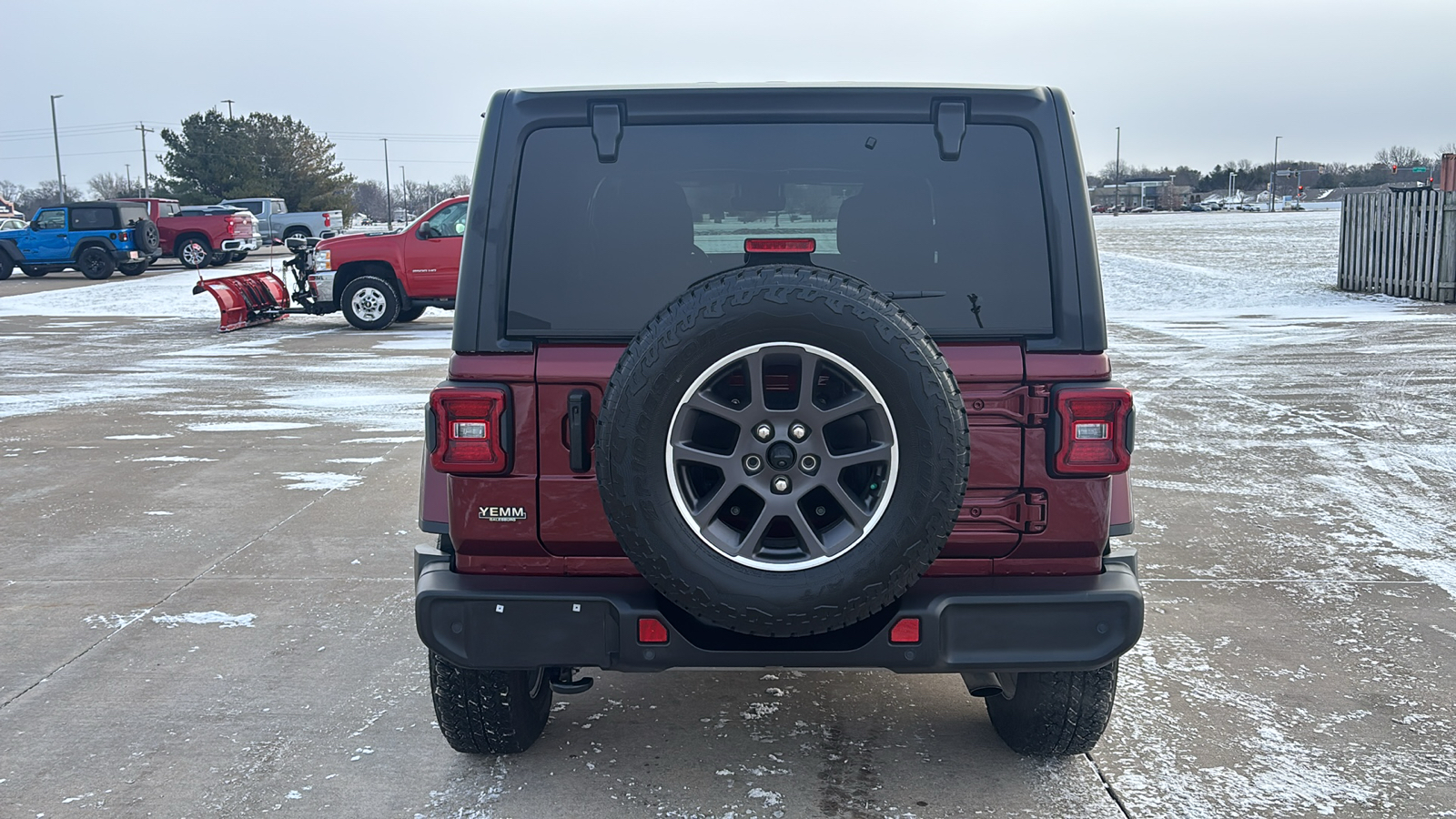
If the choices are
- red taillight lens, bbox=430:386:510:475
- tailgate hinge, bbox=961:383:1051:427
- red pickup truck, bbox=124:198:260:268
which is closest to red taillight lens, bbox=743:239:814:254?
tailgate hinge, bbox=961:383:1051:427

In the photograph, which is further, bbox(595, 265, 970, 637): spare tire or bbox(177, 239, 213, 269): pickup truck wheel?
bbox(177, 239, 213, 269): pickup truck wheel

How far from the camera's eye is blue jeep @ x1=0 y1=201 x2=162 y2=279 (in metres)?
29.8

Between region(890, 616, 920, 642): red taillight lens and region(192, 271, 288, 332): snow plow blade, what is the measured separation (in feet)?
55.4

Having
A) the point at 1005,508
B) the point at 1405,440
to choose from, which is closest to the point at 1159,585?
the point at 1005,508

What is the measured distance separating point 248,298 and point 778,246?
57.9ft

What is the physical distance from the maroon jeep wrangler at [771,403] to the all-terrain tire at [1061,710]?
0.41 metres

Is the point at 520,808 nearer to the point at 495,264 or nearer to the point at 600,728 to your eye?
the point at 600,728

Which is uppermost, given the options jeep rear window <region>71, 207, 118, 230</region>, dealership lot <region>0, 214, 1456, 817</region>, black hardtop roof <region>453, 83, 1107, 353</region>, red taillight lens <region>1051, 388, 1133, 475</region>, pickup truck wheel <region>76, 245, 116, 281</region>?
jeep rear window <region>71, 207, 118, 230</region>

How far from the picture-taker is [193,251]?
33.7 metres

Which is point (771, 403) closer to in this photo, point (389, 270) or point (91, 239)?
point (389, 270)

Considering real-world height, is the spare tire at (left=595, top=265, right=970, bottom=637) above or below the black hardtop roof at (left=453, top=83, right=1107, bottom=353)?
below

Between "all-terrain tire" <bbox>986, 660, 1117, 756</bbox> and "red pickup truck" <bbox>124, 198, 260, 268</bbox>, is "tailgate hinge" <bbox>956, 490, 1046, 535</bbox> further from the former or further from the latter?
"red pickup truck" <bbox>124, 198, 260, 268</bbox>

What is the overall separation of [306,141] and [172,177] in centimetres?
762

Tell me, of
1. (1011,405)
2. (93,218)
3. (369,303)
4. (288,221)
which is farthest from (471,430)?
(288,221)
